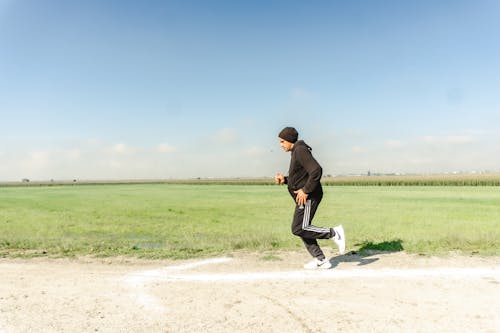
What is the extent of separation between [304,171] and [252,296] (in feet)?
7.83

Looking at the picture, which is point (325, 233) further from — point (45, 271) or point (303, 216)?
point (45, 271)

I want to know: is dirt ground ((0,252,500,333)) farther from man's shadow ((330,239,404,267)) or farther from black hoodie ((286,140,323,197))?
black hoodie ((286,140,323,197))

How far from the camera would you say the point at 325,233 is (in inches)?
255

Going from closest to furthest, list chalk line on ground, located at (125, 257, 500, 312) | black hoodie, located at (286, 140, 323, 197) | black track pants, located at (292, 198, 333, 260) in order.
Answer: chalk line on ground, located at (125, 257, 500, 312)
black hoodie, located at (286, 140, 323, 197)
black track pants, located at (292, 198, 333, 260)

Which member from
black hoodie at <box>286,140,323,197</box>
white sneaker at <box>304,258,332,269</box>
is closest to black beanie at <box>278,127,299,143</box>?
black hoodie at <box>286,140,323,197</box>

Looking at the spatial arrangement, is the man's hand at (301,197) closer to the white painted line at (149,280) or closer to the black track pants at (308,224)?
the black track pants at (308,224)

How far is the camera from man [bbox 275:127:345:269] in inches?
245

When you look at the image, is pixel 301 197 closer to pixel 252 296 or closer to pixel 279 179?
pixel 279 179

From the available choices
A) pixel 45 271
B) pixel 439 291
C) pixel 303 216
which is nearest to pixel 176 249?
pixel 45 271

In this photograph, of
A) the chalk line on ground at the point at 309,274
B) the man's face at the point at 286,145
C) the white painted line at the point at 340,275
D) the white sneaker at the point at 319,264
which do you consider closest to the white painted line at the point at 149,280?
the chalk line on ground at the point at 309,274

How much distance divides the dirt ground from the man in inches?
21.7

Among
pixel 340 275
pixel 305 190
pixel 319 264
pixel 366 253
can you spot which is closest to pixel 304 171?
pixel 305 190

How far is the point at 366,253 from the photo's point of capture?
26.7 feet

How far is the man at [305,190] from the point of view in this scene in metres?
6.23
